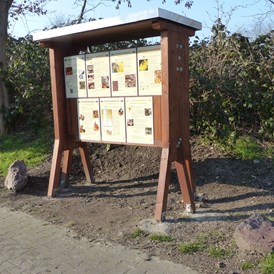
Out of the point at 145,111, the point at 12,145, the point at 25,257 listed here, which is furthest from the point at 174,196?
the point at 12,145

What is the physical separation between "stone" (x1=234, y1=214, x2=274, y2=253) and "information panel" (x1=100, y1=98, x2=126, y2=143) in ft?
6.39

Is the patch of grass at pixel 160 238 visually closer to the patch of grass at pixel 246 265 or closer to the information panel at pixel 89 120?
the patch of grass at pixel 246 265

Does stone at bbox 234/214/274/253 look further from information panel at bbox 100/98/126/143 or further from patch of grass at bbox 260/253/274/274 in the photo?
information panel at bbox 100/98/126/143

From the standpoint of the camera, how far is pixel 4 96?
29.5 ft

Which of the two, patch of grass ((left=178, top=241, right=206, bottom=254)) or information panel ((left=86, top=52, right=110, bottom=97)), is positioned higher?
→ information panel ((left=86, top=52, right=110, bottom=97))

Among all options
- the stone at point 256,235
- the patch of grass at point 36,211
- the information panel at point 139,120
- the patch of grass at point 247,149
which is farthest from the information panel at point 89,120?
the stone at point 256,235

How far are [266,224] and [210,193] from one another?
168 cm

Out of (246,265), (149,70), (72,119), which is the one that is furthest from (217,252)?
(72,119)

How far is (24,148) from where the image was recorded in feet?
25.8

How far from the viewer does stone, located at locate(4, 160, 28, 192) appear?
5.62 m

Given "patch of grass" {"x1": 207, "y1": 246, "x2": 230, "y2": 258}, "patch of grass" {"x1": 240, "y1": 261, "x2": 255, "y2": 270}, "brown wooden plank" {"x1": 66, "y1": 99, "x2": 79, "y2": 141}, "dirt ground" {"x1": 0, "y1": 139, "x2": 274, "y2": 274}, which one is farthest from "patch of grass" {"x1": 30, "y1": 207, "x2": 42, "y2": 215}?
"patch of grass" {"x1": 240, "y1": 261, "x2": 255, "y2": 270}

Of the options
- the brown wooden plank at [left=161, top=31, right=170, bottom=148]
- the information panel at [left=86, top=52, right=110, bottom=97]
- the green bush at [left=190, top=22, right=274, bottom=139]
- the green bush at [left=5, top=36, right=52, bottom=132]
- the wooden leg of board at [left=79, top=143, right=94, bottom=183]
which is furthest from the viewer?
the green bush at [left=5, top=36, right=52, bottom=132]

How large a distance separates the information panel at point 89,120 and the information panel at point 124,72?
1.41ft

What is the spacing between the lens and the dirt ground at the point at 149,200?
145 inches
